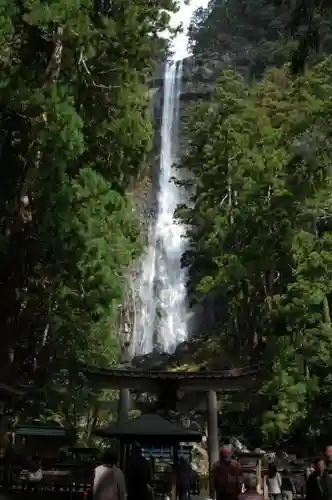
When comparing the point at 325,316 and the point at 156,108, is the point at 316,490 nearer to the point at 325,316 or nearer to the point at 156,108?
the point at 325,316

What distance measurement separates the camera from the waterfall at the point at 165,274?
35219 millimetres

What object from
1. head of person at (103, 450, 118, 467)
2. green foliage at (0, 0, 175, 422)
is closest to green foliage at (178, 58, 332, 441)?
green foliage at (0, 0, 175, 422)

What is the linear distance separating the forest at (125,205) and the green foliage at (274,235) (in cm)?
6

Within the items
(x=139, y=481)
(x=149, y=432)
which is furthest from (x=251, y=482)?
(x=149, y=432)

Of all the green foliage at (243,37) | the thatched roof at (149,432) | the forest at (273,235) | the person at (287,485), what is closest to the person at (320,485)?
→ the thatched roof at (149,432)

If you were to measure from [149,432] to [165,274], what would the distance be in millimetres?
26714

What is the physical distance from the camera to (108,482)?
6055mm

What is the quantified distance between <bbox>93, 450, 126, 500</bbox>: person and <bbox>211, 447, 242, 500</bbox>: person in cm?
149

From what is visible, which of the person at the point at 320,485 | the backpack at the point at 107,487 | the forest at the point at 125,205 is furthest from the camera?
the forest at the point at 125,205

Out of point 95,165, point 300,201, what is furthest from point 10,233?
point 300,201

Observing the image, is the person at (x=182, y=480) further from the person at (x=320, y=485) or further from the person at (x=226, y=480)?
the person at (x=320, y=485)

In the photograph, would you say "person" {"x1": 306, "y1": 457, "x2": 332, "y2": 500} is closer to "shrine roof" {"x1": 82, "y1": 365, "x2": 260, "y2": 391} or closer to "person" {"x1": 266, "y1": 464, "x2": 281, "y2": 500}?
"person" {"x1": 266, "y1": 464, "x2": 281, "y2": 500}

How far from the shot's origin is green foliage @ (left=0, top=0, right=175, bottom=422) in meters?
13.1

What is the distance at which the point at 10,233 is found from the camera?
45.9 feet
